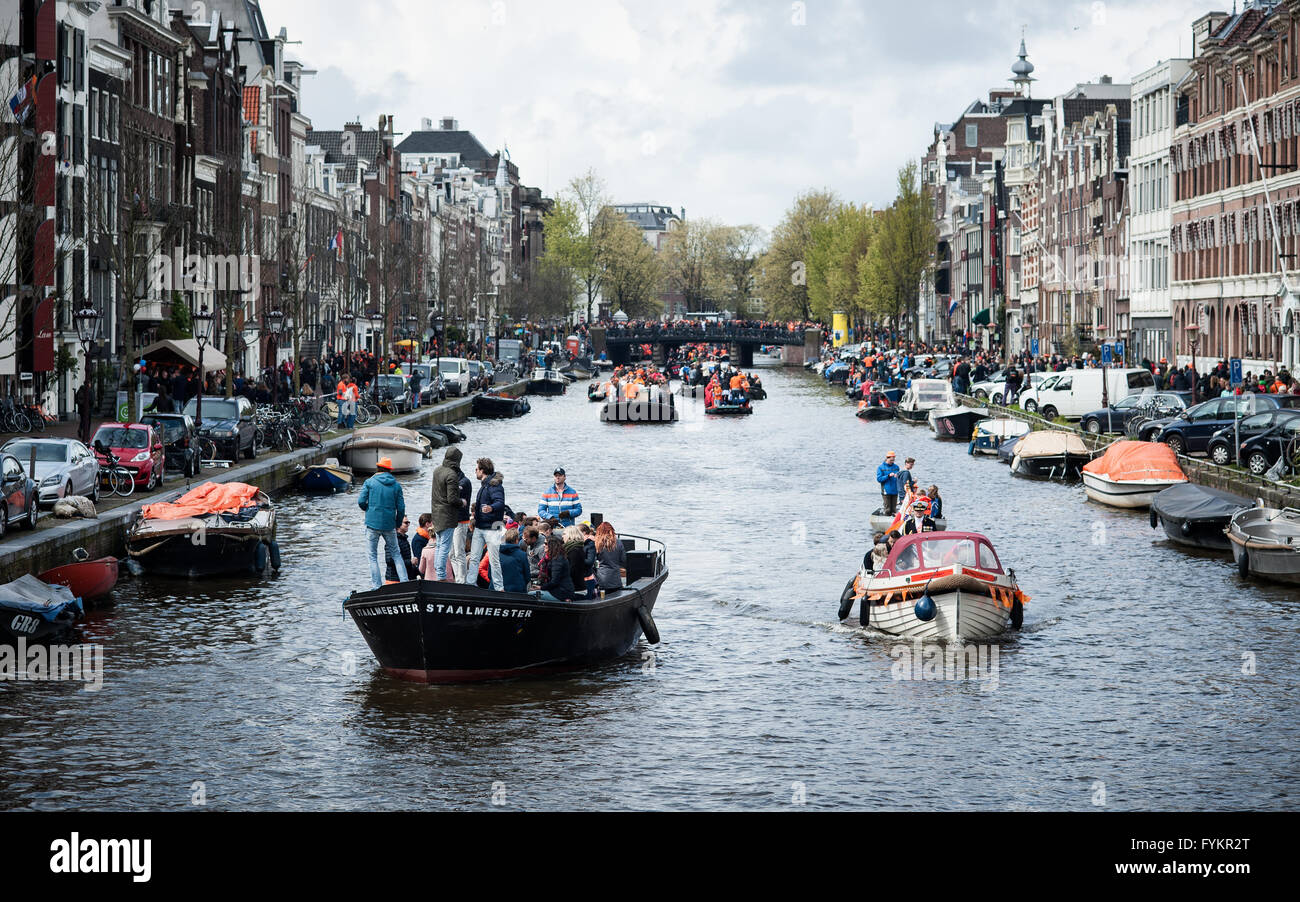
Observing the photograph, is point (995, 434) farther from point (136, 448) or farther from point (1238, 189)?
point (136, 448)

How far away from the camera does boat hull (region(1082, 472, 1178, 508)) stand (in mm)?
Result: 45844

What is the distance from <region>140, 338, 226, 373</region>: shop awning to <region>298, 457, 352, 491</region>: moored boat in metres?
10.8

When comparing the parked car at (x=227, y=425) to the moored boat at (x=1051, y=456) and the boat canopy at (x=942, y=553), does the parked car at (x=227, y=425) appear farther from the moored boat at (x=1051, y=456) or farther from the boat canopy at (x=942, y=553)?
the boat canopy at (x=942, y=553)

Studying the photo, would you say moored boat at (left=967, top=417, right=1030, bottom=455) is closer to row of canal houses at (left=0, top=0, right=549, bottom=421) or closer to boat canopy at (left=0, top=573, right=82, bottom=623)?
row of canal houses at (left=0, top=0, right=549, bottom=421)

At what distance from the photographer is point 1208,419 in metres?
51.0

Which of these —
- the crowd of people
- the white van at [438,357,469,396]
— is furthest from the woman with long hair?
the white van at [438,357,469,396]

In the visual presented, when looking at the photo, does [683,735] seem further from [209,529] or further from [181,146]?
[181,146]

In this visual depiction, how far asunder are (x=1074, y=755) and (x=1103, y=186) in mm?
89023

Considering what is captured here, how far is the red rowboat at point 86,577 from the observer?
98.0 ft

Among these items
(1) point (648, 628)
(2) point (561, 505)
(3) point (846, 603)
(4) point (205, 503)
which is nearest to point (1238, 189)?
(2) point (561, 505)

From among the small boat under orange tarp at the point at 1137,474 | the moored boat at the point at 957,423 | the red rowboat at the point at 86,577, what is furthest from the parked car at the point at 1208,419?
the red rowboat at the point at 86,577

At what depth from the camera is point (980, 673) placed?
1033 inches

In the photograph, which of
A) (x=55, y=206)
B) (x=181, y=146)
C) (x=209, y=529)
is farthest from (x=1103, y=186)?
(x=209, y=529)

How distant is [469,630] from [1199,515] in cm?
1954
